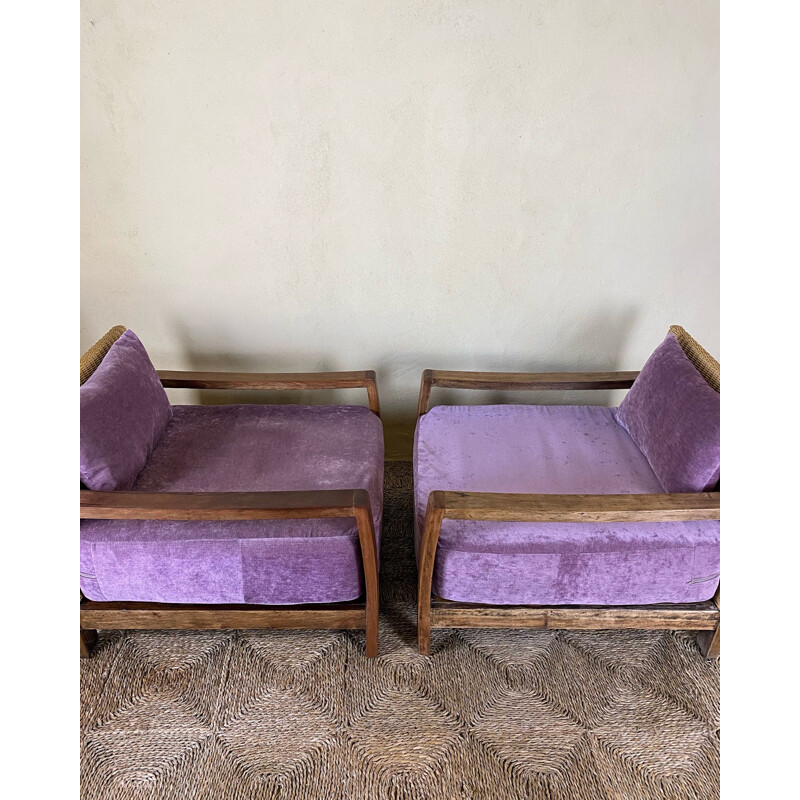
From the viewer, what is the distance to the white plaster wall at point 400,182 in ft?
6.21

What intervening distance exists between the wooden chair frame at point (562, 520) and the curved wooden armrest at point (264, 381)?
0.72 m

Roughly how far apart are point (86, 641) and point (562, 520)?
1.34 m

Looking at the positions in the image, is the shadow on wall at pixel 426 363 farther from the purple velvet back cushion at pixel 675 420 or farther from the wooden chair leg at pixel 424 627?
the wooden chair leg at pixel 424 627

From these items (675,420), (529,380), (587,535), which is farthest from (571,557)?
(529,380)

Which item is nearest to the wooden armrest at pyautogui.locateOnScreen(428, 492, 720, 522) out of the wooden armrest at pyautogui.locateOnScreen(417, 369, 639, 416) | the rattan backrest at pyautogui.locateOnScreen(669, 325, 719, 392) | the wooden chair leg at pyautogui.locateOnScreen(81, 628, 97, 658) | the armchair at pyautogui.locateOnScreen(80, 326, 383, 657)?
the armchair at pyautogui.locateOnScreen(80, 326, 383, 657)

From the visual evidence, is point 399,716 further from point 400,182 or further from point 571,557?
point 400,182

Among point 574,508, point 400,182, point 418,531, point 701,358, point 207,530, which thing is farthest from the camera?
point 400,182

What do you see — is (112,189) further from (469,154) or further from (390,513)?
(390,513)

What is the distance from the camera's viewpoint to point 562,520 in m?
1.50

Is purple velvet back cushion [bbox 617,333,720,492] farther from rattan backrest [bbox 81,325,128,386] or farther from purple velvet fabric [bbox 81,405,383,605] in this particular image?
rattan backrest [bbox 81,325,128,386]

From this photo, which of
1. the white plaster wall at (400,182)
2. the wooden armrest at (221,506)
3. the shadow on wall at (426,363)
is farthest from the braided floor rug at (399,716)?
the white plaster wall at (400,182)

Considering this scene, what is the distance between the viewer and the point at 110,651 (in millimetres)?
1761

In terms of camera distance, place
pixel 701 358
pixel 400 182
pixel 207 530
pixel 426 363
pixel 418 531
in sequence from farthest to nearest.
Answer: pixel 426 363
pixel 400 182
pixel 701 358
pixel 418 531
pixel 207 530

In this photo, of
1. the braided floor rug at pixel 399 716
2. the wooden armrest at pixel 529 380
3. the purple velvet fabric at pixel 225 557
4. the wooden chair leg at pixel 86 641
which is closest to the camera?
the braided floor rug at pixel 399 716
